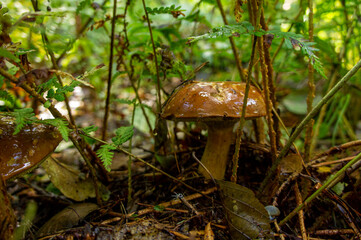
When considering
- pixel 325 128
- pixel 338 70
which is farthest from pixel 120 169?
pixel 325 128

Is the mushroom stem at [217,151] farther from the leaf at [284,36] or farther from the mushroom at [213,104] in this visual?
the leaf at [284,36]

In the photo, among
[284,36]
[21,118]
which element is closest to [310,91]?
[284,36]

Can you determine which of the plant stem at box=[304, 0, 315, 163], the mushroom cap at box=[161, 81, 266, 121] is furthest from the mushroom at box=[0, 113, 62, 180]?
the plant stem at box=[304, 0, 315, 163]

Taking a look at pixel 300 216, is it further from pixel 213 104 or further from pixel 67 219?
pixel 67 219

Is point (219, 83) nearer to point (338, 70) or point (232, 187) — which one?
point (232, 187)

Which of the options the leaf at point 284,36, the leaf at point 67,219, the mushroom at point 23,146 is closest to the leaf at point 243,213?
the leaf at point 284,36

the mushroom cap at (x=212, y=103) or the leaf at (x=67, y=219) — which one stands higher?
the mushroom cap at (x=212, y=103)

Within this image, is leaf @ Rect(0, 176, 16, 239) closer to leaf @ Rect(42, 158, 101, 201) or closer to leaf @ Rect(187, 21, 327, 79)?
leaf @ Rect(42, 158, 101, 201)
